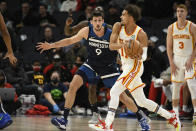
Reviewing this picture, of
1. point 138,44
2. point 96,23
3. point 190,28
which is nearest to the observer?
point 138,44

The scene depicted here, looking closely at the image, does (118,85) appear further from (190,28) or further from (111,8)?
(111,8)

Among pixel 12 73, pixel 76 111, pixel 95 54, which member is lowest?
pixel 76 111

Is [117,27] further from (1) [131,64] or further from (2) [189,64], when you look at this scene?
(2) [189,64]

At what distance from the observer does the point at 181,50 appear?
7.98 m

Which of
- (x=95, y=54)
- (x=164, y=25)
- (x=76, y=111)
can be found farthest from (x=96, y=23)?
(x=164, y=25)

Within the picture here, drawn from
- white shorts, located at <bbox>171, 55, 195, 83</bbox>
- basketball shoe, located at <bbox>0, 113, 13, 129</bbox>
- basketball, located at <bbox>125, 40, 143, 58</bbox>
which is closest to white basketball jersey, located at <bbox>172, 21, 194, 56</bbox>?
white shorts, located at <bbox>171, 55, 195, 83</bbox>

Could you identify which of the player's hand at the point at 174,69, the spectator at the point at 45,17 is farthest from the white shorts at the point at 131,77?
the spectator at the point at 45,17

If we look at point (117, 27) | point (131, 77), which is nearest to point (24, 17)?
point (117, 27)

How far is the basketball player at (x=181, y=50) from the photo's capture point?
25.5 ft

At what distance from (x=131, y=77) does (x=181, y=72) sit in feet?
7.18

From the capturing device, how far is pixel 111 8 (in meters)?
12.5

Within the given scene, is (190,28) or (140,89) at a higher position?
(190,28)

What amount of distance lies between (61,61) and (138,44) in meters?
6.48

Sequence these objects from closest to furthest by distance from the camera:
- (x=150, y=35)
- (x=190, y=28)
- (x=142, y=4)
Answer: (x=190, y=28) → (x=150, y=35) → (x=142, y=4)
